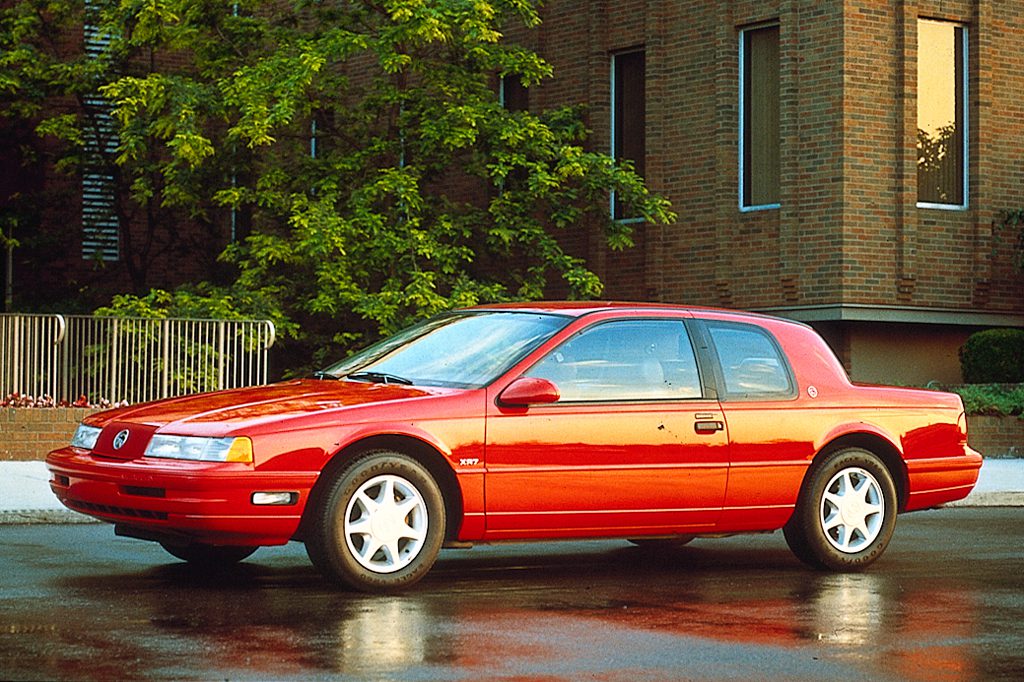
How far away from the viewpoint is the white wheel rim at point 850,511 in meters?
10.9

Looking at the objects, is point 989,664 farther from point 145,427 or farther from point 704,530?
point 145,427

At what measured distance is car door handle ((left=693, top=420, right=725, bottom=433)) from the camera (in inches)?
408

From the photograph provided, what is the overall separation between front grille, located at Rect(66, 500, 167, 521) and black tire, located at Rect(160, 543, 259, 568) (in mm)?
751

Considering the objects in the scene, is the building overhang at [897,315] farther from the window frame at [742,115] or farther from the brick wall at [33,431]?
the brick wall at [33,431]

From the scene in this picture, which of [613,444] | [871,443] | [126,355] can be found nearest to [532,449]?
[613,444]

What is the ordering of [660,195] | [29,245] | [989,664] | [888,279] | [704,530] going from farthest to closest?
[29,245] → [660,195] → [888,279] → [704,530] → [989,664]

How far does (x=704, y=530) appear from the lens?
1048 centimetres

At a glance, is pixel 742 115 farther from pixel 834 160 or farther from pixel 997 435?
pixel 997 435

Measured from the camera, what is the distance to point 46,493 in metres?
14.7

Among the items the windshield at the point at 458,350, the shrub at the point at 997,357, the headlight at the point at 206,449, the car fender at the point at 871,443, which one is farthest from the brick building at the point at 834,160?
the headlight at the point at 206,449

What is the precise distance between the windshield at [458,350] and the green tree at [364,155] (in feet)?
34.9

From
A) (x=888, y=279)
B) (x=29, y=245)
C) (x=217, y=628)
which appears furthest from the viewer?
(x=29, y=245)

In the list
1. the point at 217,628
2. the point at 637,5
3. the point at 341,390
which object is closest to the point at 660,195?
the point at 637,5

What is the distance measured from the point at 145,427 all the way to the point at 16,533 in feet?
10.6
